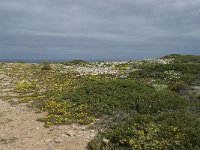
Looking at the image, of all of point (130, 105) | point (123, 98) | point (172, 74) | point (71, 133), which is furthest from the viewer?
point (172, 74)

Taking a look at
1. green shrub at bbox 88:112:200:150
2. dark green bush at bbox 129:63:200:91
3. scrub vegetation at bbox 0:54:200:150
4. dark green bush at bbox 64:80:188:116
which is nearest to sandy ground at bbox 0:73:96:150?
scrub vegetation at bbox 0:54:200:150

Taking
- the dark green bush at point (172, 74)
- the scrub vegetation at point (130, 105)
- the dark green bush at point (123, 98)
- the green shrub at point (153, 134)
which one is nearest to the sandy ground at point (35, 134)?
the scrub vegetation at point (130, 105)

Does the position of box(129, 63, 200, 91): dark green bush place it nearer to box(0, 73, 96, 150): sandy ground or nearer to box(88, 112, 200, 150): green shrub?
box(88, 112, 200, 150): green shrub

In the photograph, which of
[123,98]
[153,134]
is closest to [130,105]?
[123,98]

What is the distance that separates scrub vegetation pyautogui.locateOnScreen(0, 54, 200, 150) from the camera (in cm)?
1334

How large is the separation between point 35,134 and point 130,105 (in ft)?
16.1

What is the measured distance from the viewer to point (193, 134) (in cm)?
1310

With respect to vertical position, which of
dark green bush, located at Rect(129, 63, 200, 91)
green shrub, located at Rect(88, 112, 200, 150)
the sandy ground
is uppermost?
dark green bush, located at Rect(129, 63, 200, 91)

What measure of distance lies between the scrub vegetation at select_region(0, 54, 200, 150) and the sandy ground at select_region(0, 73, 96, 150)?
0.50 meters

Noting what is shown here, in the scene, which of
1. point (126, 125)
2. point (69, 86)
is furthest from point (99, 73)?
point (126, 125)

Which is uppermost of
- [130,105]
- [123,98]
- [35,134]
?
[123,98]

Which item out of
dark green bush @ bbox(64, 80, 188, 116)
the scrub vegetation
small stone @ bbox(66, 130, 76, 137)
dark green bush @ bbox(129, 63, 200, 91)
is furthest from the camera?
dark green bush @ bbox(129, 63, 200, 91)

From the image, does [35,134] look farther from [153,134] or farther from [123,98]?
[123,98]

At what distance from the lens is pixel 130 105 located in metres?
17.4
